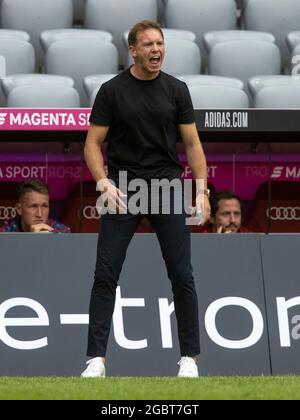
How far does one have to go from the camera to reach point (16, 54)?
11688mm

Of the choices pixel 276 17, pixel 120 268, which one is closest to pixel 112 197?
pixel 120 268

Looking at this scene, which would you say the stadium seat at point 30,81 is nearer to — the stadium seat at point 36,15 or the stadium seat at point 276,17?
the stadium seat at point 36,15

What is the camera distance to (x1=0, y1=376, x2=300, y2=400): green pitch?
6230 millimetres

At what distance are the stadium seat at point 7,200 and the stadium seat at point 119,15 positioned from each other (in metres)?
2.33

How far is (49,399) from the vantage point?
6.10 meters

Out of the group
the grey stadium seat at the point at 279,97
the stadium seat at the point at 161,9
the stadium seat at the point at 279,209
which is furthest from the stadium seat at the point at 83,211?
the stadium seat at the point at 161,9

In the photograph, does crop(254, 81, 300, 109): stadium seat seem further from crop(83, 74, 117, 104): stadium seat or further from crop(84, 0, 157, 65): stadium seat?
crop(84, 0, 157, 65): stadium seat

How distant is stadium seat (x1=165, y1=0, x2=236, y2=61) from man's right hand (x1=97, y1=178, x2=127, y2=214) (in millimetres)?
5526

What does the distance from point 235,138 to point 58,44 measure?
2348 mm

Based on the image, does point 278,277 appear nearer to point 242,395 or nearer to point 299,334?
point 299,334

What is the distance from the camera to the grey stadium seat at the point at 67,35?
12.0 metres

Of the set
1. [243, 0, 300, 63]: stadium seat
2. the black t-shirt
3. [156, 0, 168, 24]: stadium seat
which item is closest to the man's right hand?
the black t-shirt

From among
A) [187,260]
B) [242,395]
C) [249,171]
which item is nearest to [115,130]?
[187,260]

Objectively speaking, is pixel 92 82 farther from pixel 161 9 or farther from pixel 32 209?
pixel 161 9
